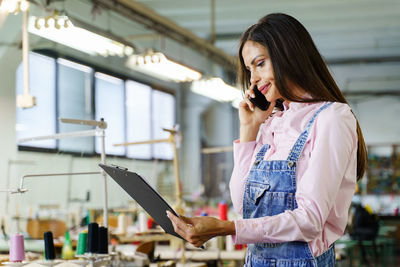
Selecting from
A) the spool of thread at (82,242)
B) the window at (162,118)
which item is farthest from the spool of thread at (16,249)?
the window at (162,118)

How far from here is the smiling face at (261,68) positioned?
161 cm

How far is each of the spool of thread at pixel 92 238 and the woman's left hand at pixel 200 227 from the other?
1035 mm

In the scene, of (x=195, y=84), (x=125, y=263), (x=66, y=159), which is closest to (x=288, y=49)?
(x=125, y=263)

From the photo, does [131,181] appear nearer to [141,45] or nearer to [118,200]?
[118,200]

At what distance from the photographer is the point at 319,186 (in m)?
1.44

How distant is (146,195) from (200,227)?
9.3 inches

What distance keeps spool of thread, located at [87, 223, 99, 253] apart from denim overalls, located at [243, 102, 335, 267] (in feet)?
3.12

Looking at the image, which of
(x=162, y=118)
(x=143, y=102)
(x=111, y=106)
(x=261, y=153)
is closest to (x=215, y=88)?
(x=111, y=106)

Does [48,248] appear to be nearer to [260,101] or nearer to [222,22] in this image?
[260,101]

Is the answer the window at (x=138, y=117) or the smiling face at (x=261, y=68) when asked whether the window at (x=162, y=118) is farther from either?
the smiling face at (x=261, y=68)

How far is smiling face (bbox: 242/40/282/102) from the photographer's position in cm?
161

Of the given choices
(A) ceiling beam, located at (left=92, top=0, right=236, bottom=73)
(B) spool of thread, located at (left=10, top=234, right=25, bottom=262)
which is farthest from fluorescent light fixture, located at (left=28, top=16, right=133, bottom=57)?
(B) spool of thread, located at (left=10, top=234, right=25, bottom=262)

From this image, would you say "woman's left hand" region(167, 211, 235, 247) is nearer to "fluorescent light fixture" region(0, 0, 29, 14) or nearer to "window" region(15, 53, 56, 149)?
"fluorescent light fixture" region(0, 0, 29, 14)

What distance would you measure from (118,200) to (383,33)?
5660mm
